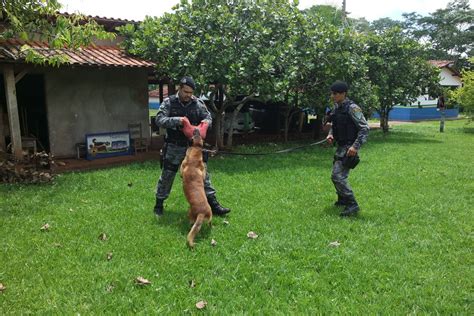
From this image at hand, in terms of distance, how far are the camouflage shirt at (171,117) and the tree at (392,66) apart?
11.9m

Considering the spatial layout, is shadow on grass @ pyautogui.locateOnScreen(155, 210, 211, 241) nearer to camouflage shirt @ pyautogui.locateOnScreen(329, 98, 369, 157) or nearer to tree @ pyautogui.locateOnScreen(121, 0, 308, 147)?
camouflage shirt @ pyautogui.locateOnScreen(329, 98, 369, 157)

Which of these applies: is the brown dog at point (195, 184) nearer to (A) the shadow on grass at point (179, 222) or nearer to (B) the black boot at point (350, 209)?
(A) the shadow on grass at point (179, 222)

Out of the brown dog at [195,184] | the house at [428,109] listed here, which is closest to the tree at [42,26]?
the brown dog at [195,184]

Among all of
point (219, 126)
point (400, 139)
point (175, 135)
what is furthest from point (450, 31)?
point (175, 135)

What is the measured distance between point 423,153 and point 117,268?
10325 millimetres

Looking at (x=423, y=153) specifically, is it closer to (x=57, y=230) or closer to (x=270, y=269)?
(x=270, y=269)

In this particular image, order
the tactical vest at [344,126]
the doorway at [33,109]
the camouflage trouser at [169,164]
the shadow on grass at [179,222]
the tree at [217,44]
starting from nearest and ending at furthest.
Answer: the shadow on grass at [179,222], the camouflage trouser at [169,164], the tactical vest at [344,126], the tree at [217,44], the doorway at [33,109]

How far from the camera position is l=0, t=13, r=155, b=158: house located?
9125mm

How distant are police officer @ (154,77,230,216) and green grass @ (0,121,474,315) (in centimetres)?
39

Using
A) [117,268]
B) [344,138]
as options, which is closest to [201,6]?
[344,138]

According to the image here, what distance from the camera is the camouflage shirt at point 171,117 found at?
16.3 feet

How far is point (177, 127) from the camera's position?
5070mm

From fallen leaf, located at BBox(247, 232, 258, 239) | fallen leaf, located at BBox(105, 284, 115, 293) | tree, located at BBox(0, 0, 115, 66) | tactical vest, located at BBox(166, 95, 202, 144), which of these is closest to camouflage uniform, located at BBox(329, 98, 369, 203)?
fallen leaf, located at BBox(247, 232, 258, 239)

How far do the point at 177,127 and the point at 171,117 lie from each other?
0.16 metres
